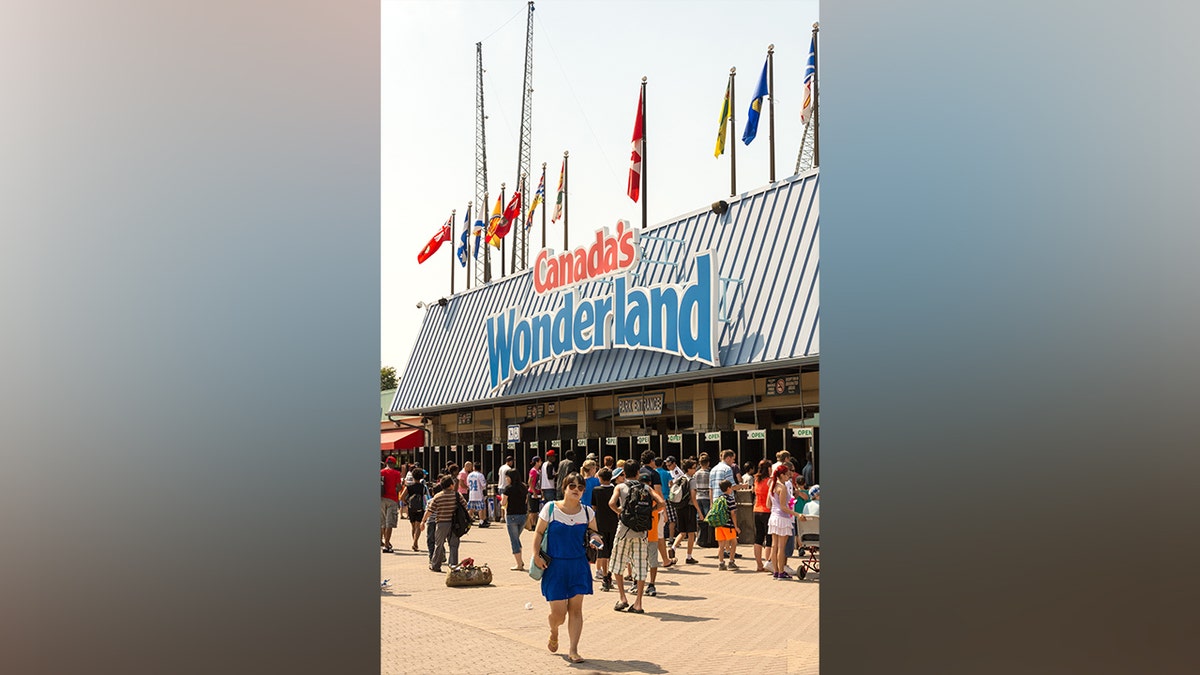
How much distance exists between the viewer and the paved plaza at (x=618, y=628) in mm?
9648

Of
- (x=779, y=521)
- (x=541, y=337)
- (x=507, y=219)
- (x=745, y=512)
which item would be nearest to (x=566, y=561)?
(x=779, y=521)

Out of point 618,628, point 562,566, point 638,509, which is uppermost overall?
point 638,509

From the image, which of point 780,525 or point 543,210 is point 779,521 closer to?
point 780,525

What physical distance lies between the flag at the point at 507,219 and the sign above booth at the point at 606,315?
381 centimetres

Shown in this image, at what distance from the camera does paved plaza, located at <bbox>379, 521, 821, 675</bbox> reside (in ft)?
31.7

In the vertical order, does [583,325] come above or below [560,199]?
below

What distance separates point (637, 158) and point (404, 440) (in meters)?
16.1

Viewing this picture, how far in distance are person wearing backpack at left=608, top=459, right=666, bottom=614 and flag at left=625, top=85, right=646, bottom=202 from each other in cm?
1843

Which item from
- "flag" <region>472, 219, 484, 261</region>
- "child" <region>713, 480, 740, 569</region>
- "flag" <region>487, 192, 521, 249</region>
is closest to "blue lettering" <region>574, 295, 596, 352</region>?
"flag" <region>487, 192, 521, 249</region>

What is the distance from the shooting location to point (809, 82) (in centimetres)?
2456

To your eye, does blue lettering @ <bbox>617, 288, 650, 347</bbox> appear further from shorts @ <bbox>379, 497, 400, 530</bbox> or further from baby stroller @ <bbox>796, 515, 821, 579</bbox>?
baby stroller @ <bbox>796, 515, 821, 579</bbox>
